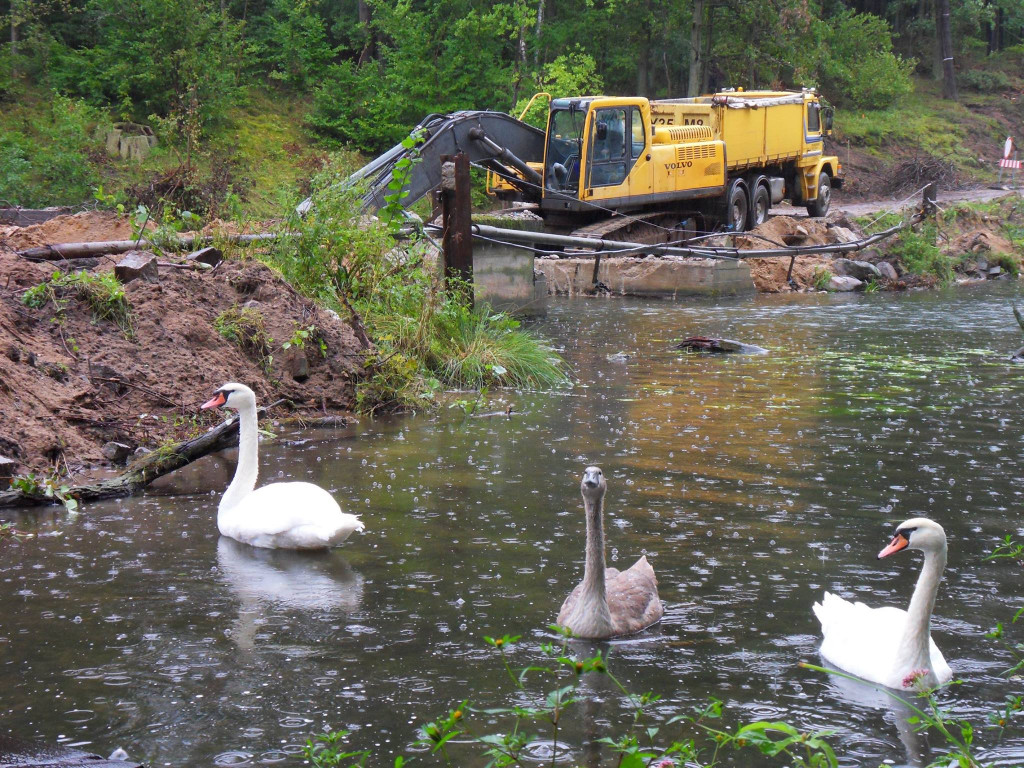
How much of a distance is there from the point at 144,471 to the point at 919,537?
5573mm

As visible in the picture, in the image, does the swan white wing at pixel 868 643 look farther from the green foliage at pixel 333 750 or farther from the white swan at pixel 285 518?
the white swan at pixel 285 518

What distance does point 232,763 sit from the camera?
4.38 m

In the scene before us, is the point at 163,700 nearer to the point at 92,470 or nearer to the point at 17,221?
the point at 92,470

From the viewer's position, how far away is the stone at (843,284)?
2452 cm

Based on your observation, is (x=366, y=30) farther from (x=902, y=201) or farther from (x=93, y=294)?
(x=93, y=294)

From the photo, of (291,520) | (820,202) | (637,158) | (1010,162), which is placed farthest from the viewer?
(1010,162)

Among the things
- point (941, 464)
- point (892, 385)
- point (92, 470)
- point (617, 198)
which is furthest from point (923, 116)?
point (92, 470)

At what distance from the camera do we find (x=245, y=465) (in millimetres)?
7613

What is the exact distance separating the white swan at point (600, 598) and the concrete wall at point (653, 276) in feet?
56.5

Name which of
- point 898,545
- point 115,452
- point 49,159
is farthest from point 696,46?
point 898,545

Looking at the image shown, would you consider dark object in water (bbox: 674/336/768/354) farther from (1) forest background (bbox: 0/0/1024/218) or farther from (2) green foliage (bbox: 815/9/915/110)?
(2) green foliage (bbox: 815/9/915/110)

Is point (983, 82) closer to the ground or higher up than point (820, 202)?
higher up

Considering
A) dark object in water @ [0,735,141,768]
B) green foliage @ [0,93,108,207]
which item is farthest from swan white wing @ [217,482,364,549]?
green foliage @ [0,93,108,207]

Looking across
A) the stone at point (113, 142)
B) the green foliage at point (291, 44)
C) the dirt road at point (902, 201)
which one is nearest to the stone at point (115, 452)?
the stone at point (113, 142)
